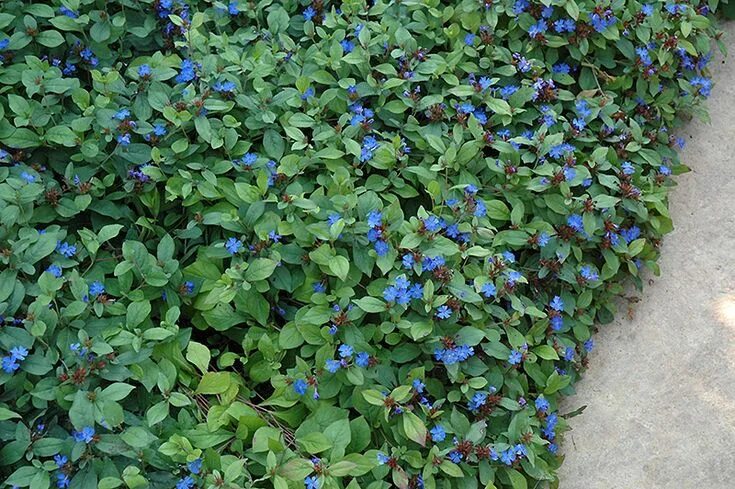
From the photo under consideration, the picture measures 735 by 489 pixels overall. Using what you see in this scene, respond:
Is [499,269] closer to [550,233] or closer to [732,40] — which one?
[550,233]

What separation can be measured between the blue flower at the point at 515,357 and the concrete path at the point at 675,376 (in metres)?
0.43

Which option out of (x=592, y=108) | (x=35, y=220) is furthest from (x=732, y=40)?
(x=35, y=220)

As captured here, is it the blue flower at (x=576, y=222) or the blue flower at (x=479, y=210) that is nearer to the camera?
the blue flower at (x=479, y=210)

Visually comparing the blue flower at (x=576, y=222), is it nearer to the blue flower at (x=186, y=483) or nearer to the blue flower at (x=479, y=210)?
the blue flower at (x=479, y=210)

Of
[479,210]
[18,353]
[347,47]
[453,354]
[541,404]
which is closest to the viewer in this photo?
[18,353]

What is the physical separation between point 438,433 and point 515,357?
13.6 inches

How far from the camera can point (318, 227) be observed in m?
2.71

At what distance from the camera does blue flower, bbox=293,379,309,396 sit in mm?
2576

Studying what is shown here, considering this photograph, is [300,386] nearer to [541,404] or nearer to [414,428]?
[414,428]

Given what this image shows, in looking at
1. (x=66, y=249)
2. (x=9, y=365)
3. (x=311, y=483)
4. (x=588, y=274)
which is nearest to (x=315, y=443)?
(x=311, y=483)

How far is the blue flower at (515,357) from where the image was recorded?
8.95ft

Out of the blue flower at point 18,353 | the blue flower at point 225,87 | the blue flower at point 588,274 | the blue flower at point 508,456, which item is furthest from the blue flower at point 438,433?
the blue flower at point 225,87

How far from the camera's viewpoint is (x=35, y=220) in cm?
278

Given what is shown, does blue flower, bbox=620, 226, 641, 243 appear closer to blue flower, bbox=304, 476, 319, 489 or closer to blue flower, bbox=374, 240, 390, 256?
blue flower, bbox=374, 240, 390, 256
